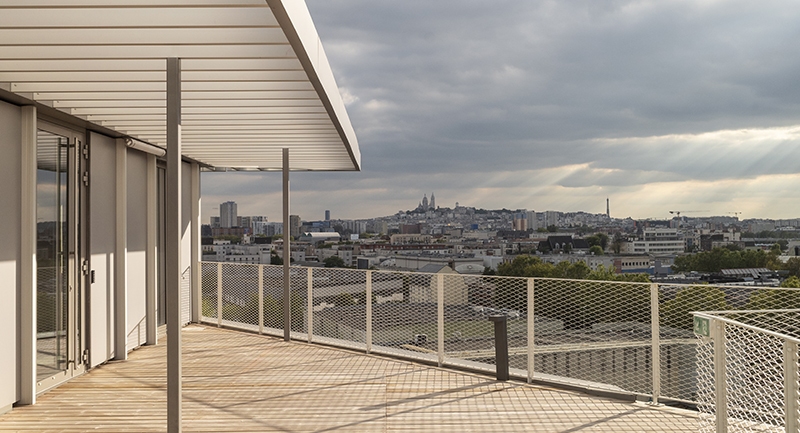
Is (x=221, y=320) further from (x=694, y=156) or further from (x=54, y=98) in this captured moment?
(x=694, y=156)

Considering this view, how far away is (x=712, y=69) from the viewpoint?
2534 inches

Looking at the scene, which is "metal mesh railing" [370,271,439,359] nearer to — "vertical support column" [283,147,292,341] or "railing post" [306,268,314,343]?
"railing post" [306,268,314,343]

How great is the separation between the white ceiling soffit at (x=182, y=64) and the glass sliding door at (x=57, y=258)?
49 cm

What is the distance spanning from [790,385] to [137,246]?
6913mm

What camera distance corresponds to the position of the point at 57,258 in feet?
18.6

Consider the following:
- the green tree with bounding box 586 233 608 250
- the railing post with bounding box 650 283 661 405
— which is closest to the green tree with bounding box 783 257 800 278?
the green tree with bounding box 586 233 608 250

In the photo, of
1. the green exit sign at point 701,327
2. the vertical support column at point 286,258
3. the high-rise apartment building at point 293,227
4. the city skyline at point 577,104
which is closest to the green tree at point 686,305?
the green exit sign at point 701,327

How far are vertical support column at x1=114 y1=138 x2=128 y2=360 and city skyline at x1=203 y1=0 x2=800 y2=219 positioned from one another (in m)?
48.7

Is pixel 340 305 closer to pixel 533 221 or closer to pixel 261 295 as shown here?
pixel 261 295

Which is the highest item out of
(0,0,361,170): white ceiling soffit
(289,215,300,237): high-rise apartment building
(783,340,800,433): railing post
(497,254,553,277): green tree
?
(0,0,361,170): white ceiling soffit

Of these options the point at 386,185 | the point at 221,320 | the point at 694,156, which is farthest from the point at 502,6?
the point at 221,320

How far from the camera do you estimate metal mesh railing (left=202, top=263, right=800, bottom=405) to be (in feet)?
18.1

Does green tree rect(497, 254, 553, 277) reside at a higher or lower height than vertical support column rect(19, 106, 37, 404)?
lower

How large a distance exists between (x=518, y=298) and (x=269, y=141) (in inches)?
136
